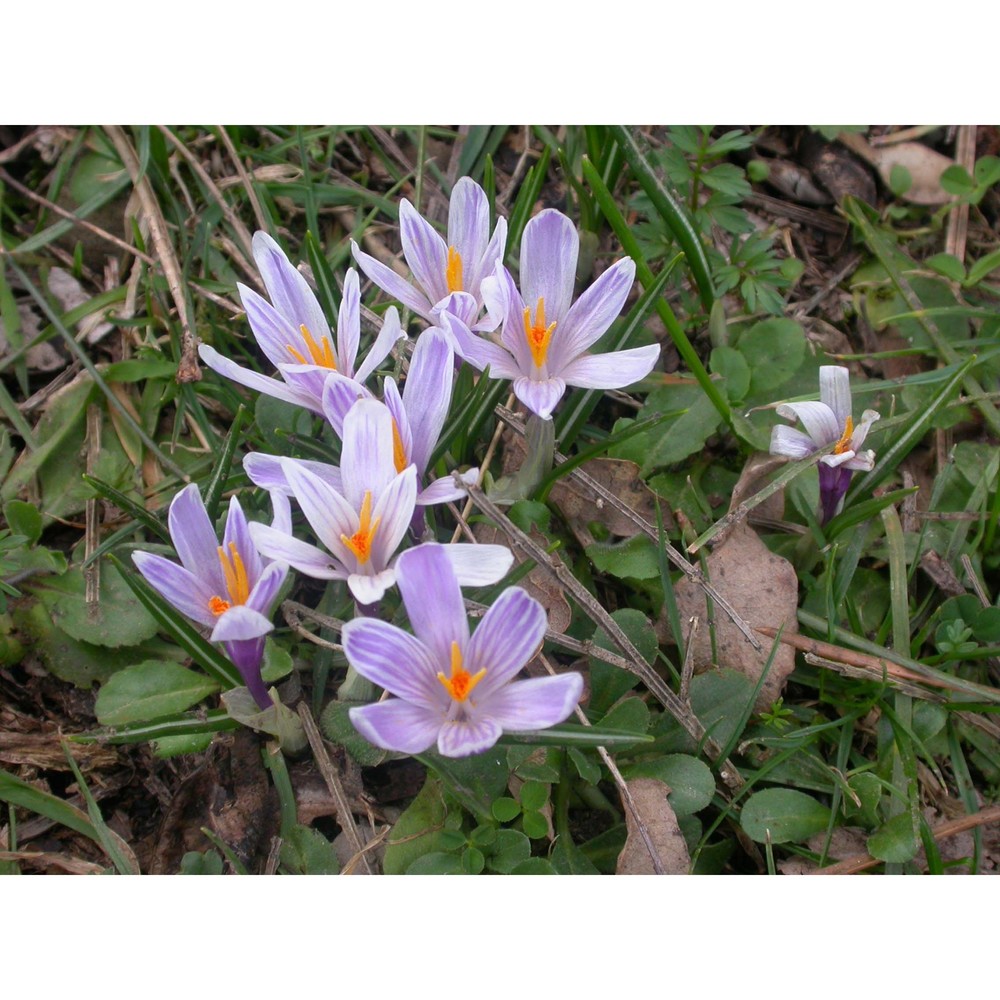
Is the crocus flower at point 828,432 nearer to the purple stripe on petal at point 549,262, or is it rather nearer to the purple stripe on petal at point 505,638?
the purple stripe on petal at point 549,262

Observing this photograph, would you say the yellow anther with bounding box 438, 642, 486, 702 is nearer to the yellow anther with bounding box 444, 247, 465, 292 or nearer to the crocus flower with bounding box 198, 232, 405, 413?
the crocus flower with bounding box 198, 232, 405, 413

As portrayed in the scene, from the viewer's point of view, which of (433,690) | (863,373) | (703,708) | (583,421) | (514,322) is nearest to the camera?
(433,690)

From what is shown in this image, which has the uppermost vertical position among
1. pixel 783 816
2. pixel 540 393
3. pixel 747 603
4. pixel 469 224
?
pixel 469 224

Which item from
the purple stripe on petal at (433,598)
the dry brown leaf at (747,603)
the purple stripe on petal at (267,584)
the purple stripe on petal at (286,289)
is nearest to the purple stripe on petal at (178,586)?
the purple stripe on petal at (267,584)

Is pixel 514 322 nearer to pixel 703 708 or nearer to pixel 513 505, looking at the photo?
pixel 513 505

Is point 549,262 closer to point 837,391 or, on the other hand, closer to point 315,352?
point 315,352

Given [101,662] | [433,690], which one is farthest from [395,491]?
[101,662]

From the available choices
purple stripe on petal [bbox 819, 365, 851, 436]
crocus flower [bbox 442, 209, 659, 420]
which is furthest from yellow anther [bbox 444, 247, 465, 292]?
purple stripe on petal [bbox 819, 365, 851, 436]

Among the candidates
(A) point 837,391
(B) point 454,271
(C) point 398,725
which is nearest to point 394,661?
(C) point 398,725
